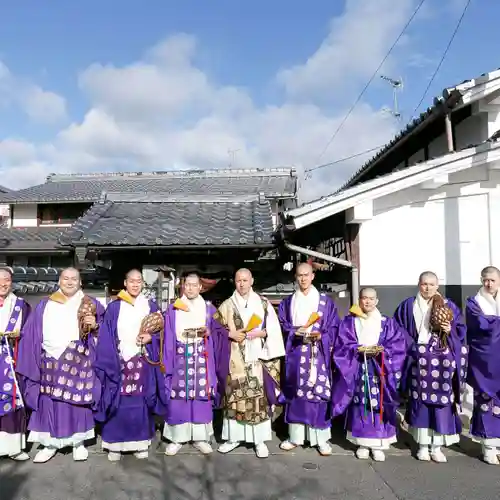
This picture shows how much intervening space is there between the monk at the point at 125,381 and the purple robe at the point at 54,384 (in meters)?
0.16

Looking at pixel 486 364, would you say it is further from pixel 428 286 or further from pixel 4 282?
pixel 4 282

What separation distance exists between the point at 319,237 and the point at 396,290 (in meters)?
1.64

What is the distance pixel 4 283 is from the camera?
482 centimetres

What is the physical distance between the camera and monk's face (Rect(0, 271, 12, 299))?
4800 mm

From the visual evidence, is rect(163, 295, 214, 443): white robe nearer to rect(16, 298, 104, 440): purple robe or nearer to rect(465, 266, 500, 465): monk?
rect(16, 298, 104, 440): purple robe

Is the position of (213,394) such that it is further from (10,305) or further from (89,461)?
(10,305)

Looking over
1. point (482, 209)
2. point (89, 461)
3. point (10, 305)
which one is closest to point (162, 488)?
point (89, 461)

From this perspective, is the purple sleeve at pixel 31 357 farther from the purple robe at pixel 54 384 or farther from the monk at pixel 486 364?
the monk at pixel 486 364

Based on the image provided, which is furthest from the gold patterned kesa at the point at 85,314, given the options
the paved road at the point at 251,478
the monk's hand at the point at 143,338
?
the paved road at the point at 251,478

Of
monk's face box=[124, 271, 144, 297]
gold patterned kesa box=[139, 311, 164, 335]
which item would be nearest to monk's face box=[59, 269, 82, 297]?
monk's face box=[124, 271, 144, 297]

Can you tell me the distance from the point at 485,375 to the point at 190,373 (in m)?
3.30

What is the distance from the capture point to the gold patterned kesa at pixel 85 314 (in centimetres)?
478

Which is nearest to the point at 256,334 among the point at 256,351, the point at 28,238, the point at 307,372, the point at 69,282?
the point at 256,351

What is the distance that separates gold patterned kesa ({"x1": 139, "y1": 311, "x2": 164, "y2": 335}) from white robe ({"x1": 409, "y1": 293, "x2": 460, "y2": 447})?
2.92 meters
